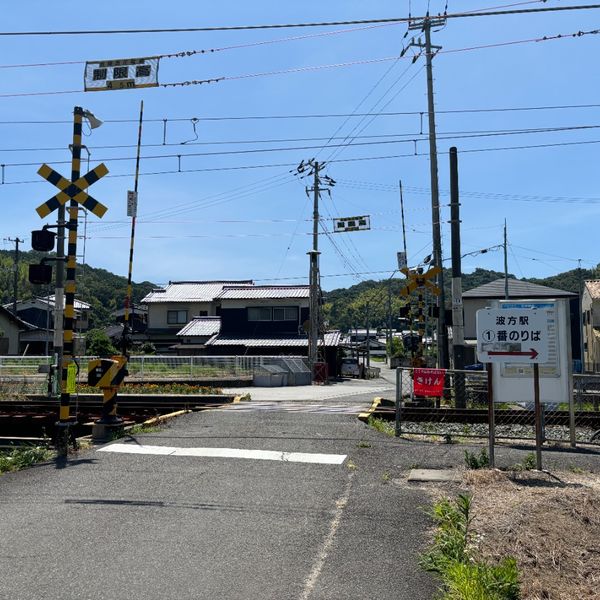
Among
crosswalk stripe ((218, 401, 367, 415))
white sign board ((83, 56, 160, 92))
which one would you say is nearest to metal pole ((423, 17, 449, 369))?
crosswalk stripe ((218, 401, 367, 415))

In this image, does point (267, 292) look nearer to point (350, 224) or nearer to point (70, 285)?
point (350, 224)

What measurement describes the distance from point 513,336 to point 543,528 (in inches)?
112

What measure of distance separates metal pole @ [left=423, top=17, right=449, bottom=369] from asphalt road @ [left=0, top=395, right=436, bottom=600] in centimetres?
1123

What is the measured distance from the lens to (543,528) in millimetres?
5363

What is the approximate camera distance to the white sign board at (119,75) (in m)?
11.5

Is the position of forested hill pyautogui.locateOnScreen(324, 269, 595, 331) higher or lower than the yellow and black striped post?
higher

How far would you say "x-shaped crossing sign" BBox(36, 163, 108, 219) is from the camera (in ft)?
29.9

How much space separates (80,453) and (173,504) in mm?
2958

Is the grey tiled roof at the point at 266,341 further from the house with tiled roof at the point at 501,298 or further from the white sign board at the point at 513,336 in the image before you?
the white sign board at the point at 513,336

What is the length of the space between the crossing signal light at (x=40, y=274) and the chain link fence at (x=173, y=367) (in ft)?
59.5

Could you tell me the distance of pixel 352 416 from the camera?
1255 centimetres

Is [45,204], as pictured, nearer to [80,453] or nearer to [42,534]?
[80,453]

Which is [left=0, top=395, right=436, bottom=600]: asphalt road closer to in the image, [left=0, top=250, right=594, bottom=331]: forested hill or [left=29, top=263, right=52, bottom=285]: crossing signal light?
[left=29, top=263, right=52, bottom=285]: crossing signal light

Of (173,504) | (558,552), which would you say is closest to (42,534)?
(173,504)
